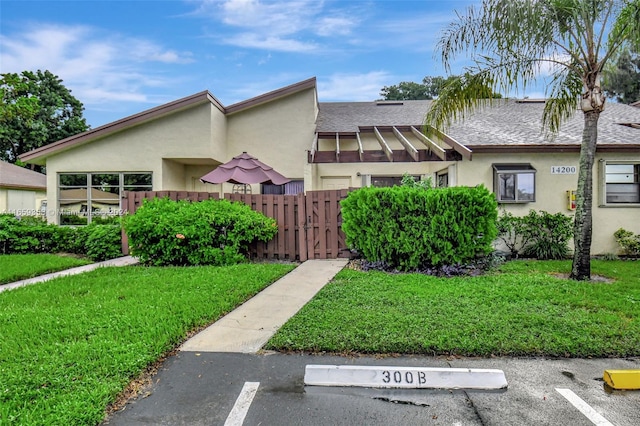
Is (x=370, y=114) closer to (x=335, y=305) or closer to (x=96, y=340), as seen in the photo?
(x=335, y=305)

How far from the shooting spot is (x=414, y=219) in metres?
7.75

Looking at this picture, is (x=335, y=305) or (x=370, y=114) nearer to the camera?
(x=335, y=305)

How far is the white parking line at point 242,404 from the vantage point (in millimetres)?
2629

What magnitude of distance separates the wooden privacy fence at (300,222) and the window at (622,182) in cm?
745

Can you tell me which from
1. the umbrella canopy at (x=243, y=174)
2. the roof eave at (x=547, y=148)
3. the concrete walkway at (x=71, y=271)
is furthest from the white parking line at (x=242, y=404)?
the roof eave at (x=547, y=148)

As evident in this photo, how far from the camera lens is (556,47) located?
7.28 metres

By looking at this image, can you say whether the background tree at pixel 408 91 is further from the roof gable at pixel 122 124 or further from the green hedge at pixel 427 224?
the green hedge at pixel 427 224

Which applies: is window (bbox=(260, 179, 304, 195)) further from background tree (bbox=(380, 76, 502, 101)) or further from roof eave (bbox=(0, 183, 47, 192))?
background tree (bbox=(380, 76, 502, 101))

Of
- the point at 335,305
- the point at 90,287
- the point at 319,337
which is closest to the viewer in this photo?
the point at 319,337

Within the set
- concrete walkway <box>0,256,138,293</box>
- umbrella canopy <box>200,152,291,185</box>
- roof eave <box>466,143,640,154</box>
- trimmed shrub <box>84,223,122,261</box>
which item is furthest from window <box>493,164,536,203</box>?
trimmed shrub <box>84,223,122,261</box>

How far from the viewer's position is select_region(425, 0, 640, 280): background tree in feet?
22.0

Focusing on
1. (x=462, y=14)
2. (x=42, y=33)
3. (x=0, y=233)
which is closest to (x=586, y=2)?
(x=462, y=14)

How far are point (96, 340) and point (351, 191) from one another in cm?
617

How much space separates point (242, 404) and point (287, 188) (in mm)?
12306
